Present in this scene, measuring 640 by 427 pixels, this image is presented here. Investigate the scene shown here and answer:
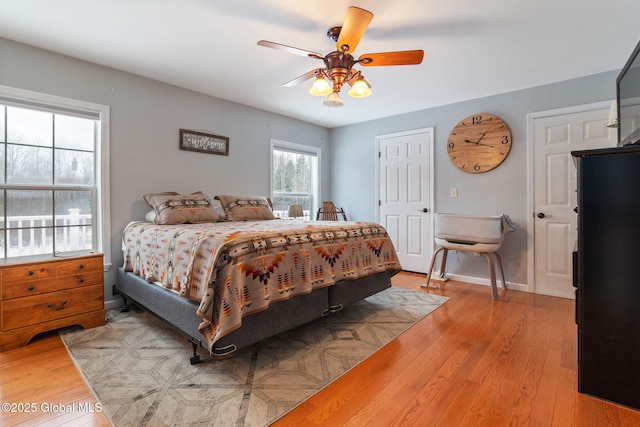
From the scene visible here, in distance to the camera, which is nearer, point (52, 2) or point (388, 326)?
point (52, 2)

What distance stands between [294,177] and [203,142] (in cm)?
166

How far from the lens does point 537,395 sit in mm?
1611

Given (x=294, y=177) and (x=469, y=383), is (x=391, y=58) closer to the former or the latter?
(x=469, y=383)

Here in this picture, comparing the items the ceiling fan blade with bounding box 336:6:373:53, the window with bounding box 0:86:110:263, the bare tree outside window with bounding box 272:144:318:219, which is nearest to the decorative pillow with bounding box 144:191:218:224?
the window with bounding box 0:86:110:263

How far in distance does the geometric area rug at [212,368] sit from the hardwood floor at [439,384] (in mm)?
88

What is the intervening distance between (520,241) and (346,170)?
279 centimetres

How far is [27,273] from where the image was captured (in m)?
2.17

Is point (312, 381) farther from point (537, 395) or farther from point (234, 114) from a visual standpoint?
point (234, 114)

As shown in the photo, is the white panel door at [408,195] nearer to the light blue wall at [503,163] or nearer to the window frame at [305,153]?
the light blue wall at [503,163]

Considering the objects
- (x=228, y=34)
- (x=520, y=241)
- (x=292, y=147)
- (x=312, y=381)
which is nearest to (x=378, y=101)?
(x=292, y=147)

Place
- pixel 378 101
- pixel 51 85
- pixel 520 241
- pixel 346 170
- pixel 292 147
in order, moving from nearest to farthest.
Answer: pixel 51 85, pixel 520 241, pixel 378 101, pixel 292 147, pixel 346 170

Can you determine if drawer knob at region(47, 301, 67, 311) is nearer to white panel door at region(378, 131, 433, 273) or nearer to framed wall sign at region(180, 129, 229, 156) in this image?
framed wall sign at region(180, 129, 229, 156)

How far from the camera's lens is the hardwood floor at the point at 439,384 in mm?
1441

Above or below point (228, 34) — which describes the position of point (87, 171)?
below
